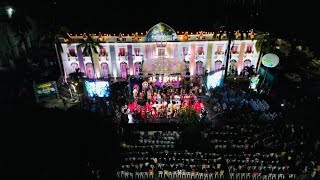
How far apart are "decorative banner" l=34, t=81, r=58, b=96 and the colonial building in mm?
6270

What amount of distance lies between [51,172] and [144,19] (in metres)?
33.5

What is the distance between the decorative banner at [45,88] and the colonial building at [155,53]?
627cm

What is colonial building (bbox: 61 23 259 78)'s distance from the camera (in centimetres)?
3719

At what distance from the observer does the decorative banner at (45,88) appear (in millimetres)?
32969

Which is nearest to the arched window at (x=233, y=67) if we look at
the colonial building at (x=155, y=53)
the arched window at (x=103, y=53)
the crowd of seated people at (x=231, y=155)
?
the colonial building at (x=155, y=53)

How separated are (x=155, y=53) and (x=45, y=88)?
15.1 metres

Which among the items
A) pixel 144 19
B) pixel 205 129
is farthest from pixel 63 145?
pixel 144 19

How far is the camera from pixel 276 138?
25.5 m

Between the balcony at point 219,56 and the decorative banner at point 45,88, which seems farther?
the balcony at point 219,56

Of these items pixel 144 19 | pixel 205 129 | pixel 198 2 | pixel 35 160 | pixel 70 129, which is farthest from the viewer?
pixel 198 2

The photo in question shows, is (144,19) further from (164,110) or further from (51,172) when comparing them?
(51,172)

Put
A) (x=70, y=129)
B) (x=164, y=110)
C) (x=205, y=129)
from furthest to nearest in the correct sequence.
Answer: (x=164, y=110)
(x=205, y=129)
(x=70, y=129)

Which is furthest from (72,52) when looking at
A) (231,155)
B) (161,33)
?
(231,155)

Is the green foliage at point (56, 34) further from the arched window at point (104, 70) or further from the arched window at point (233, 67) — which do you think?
the arched window at point (233, 67)
